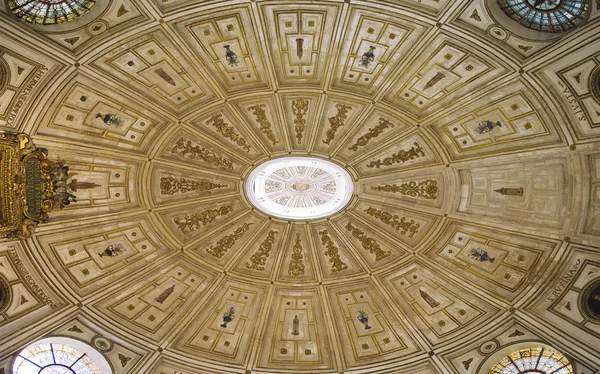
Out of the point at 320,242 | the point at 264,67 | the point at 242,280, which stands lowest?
the point at 242,280

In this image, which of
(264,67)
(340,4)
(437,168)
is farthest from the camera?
(437,168)

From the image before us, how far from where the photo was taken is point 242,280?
98.6ft

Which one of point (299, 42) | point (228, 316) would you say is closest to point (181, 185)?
point (228, 316)

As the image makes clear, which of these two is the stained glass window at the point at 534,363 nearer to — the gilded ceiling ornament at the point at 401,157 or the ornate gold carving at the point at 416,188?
the ornate gold carving at the point at 416,188

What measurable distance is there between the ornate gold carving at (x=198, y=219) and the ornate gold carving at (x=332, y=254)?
4.94 m

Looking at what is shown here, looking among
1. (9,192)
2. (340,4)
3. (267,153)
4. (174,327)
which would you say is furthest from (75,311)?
(340,4)

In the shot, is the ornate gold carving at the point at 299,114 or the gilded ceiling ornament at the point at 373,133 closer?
the ornate gold carving at the point at 299,114

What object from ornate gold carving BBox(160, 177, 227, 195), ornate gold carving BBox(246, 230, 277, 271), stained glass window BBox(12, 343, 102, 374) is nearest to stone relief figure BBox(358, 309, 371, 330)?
ornate gold carving BBox(246, 230, 277, 271)

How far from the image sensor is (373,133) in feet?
92.7

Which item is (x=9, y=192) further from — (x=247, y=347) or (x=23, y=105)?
(x=247, y=347)

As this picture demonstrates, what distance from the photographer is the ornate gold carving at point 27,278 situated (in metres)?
23.9

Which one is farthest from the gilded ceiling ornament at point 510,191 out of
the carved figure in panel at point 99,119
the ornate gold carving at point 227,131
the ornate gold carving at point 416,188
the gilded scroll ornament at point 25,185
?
the gilded scroll ornament at point 25,185

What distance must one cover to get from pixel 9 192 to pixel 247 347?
13227 millimetres

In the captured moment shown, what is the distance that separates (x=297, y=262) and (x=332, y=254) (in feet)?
5.99
